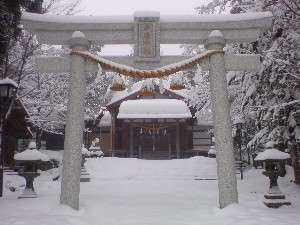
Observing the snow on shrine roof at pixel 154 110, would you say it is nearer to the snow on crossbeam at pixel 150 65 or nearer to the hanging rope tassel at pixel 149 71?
the snow on crossbeam at pixel 150 65

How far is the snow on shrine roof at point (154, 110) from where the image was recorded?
2786cm

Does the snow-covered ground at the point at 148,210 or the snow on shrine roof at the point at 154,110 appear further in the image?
the snow on shrine roof at the point at 154,110

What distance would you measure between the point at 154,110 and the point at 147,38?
19054mm

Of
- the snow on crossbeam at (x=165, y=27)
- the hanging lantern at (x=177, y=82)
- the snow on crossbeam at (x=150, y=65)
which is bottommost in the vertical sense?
the hanging lantern at (x=177, y=82)

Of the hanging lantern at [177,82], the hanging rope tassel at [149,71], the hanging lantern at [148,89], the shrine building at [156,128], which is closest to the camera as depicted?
the hanging rope tassel at [149,71]

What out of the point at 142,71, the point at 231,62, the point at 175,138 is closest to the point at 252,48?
the point at 231,62

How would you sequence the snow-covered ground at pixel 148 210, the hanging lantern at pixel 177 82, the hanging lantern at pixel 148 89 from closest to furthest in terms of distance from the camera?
the snow-covered ground at pixel 148 210 → the hanging lantern at pixel 148 89 → the hanging lantern at pixel 177 82

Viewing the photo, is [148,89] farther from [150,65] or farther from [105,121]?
[105,121]

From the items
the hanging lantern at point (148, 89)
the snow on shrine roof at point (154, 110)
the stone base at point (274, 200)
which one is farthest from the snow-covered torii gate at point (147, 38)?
the snow on shrine roof at point (154, 110)

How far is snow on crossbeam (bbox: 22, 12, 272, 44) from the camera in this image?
9477mm

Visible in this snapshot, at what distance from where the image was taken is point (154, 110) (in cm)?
2859

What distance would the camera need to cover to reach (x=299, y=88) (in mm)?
11188

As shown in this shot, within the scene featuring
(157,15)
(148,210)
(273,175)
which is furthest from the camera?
(273,175)

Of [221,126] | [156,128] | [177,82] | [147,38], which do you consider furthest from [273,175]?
[156,128]
